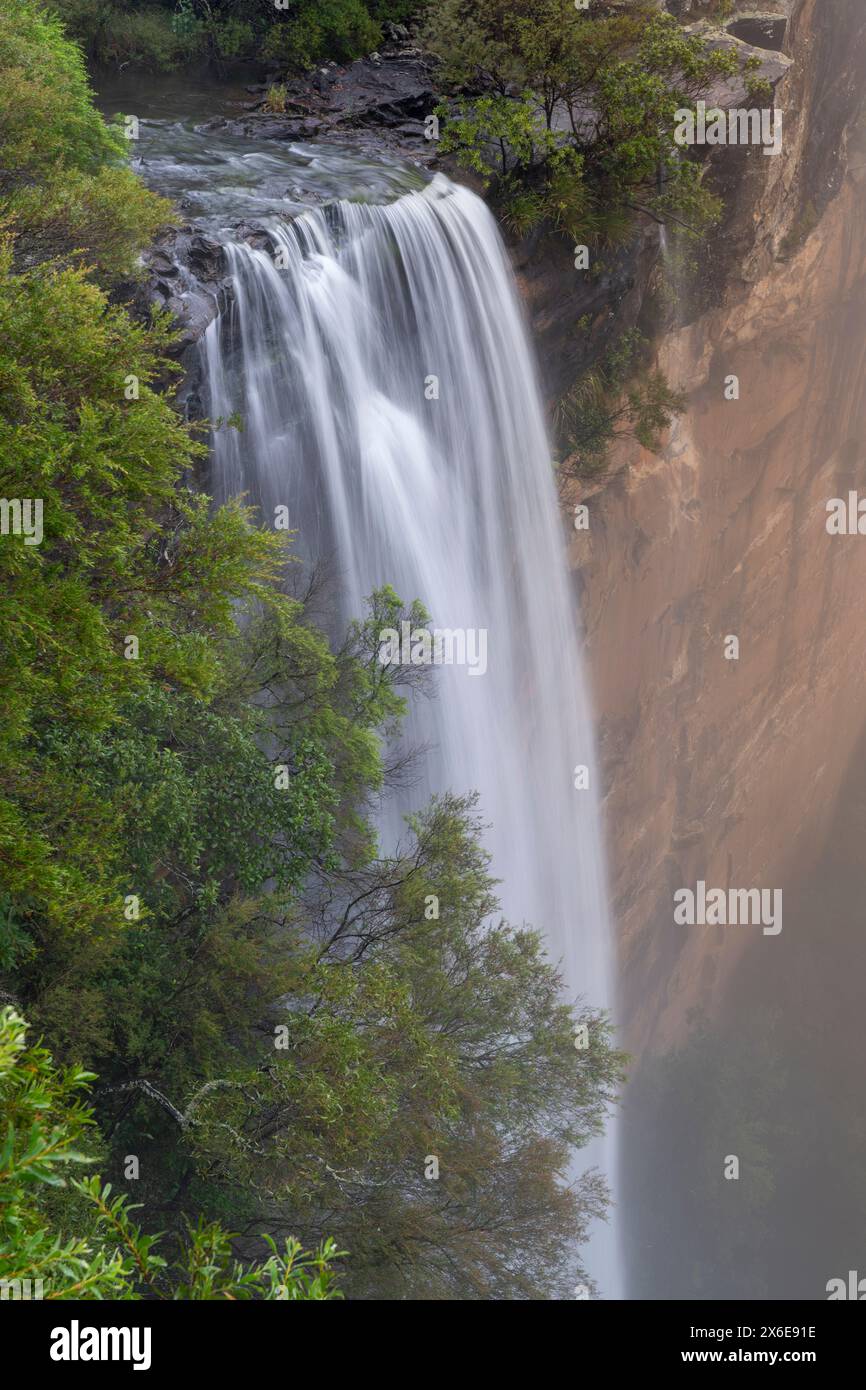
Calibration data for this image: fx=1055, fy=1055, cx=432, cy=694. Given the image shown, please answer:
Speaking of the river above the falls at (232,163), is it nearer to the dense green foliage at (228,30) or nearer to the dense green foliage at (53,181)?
the dense green foliage at (228,30)

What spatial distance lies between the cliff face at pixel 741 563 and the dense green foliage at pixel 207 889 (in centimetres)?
1050

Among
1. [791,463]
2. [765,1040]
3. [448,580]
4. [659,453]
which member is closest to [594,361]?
[659,453]

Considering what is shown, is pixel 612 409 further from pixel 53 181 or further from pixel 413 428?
pixel 53 181

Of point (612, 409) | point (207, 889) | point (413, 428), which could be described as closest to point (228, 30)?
point (612, 409)

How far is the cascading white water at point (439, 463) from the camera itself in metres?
14.8

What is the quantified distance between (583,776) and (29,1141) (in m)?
20.1

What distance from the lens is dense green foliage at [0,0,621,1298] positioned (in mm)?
8719

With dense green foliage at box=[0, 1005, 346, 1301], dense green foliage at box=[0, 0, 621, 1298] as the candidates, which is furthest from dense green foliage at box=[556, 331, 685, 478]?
dense green foliage at box=[0, 1005, 346, 1301]

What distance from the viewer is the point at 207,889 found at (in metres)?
11.1

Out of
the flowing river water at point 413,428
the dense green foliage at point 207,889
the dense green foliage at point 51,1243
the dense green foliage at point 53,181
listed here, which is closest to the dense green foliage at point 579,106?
the flowing river water at point 413,428

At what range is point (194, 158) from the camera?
18.0 metres

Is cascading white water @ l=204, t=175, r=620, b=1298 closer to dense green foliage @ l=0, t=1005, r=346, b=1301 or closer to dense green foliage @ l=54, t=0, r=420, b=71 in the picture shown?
dense green foliage @ l=54, t=0, r=420, b=71

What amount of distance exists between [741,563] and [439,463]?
13274 mm
